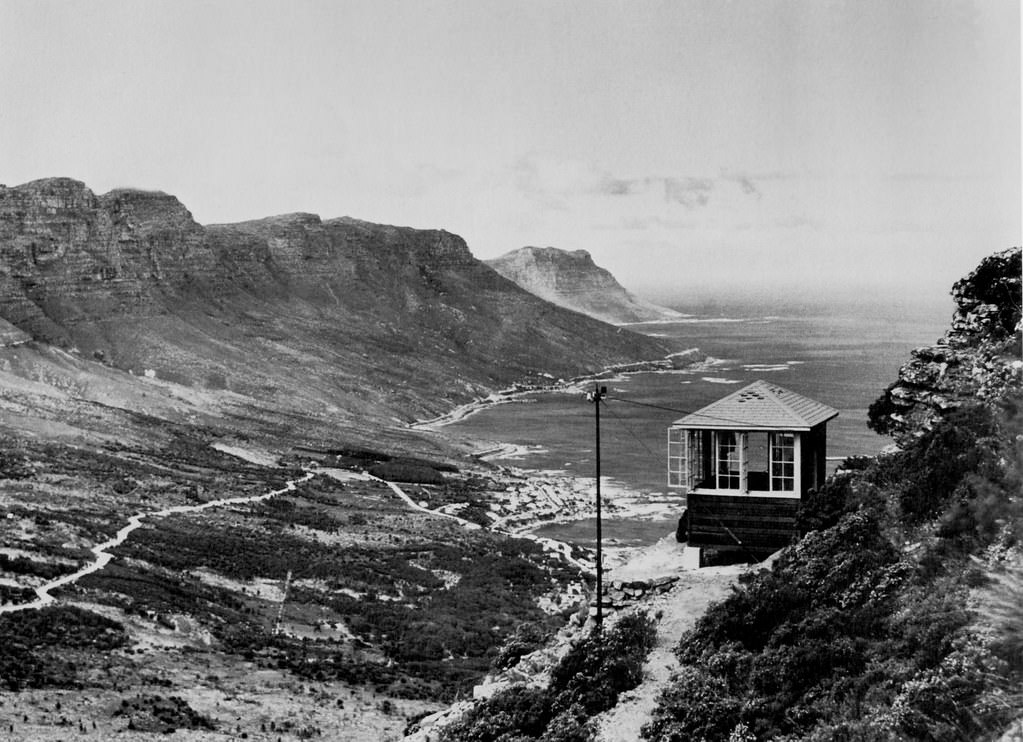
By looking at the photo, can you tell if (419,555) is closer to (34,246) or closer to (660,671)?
(660,671)

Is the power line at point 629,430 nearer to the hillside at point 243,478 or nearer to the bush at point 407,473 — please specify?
the hillside at point 243,478

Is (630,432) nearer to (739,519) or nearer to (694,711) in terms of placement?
(739,519)

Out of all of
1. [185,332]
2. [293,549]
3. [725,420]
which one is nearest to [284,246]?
[185,332]

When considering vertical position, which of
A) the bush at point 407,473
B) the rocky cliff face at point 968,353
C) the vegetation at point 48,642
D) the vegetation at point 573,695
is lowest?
the bush at point 407,473

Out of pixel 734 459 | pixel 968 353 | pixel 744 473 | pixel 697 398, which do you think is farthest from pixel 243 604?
pixel 697 398

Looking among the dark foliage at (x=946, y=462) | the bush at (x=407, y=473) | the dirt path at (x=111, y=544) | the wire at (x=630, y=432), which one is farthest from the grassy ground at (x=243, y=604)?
the wire at (x=630, y=432)
